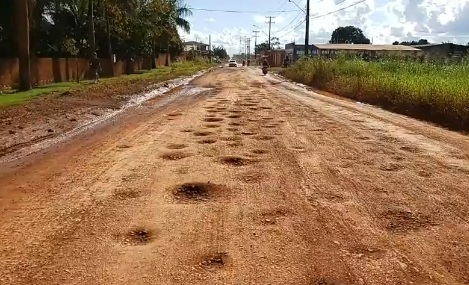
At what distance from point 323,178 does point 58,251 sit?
3.28 m

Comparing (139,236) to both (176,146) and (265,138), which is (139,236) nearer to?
(176,146)

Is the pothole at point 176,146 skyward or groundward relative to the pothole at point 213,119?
skyward

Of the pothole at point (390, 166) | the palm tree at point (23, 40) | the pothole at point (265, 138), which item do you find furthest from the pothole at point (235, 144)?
the palm tree at point (23, 40)

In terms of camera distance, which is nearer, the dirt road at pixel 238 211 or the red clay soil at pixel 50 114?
the dirt road at pixel 238 211

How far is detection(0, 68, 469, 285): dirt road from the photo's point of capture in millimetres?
3793

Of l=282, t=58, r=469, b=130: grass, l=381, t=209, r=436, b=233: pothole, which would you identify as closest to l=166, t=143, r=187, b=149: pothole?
l=381, t=209, r=436, b=233: pothole

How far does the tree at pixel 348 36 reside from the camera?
116 meters

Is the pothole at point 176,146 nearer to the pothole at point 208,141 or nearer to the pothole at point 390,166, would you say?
the pothole at point 208,141

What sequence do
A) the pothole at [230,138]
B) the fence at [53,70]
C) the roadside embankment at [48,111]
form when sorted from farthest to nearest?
the fence at [53,70] < the roadside embankment at [48,111] < the pothole at [230,138]

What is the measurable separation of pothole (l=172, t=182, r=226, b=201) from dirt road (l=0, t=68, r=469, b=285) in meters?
0.01

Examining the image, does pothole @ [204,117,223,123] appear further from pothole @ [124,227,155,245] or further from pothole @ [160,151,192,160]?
pothole @ [124,227,155,245]

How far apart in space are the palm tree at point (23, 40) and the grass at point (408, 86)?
1225 centimetres

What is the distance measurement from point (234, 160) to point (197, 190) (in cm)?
161

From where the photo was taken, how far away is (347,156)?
25.3ft
